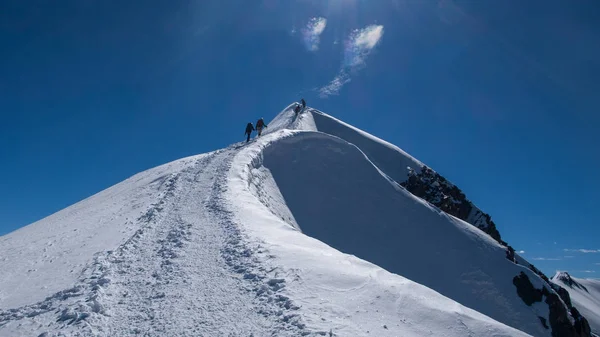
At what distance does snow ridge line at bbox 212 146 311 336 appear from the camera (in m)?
6.59

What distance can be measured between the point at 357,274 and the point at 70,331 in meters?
6.27

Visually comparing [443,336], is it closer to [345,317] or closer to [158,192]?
[345,317]

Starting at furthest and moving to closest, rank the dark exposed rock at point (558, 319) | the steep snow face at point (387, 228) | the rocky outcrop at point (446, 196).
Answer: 1. the rocky outcrop at point (446, 196)
2. the dark exposed rock at point (558, 319)
3. the steep snow face at point (387, 228)

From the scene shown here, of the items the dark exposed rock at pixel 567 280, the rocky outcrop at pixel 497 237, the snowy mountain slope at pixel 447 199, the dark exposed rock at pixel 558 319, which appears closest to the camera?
the dark exposed rock at pixel 558 319

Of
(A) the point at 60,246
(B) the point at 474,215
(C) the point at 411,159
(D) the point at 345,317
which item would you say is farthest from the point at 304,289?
(B) the point at 474,215

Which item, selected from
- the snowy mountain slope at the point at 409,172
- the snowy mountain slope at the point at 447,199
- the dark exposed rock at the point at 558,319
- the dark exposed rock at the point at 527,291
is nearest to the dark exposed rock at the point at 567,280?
the snowy mountain slope at the point at 447,199

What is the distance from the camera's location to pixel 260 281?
8461 millimetres

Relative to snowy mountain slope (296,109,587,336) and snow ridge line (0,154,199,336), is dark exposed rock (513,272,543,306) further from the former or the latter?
snow ridge line (0,154,199,336)

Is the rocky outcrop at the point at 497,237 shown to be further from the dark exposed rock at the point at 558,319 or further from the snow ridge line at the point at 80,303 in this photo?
the snow ridge line at the point at 80,303

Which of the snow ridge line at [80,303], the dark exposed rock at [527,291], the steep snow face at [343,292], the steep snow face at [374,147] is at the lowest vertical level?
the snow ridge line at [80,303]

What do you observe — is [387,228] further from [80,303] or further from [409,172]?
[409,172]

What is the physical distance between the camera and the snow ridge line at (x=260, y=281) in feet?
21.6

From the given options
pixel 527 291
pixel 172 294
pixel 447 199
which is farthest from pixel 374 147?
pixel 172 294

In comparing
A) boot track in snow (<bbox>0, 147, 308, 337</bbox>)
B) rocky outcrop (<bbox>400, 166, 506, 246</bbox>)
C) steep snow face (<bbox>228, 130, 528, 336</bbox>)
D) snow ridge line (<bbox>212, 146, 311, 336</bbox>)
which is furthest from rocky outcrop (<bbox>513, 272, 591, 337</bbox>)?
boot track in snow (<bbox>0, 147, 308, 337</bbox>)
